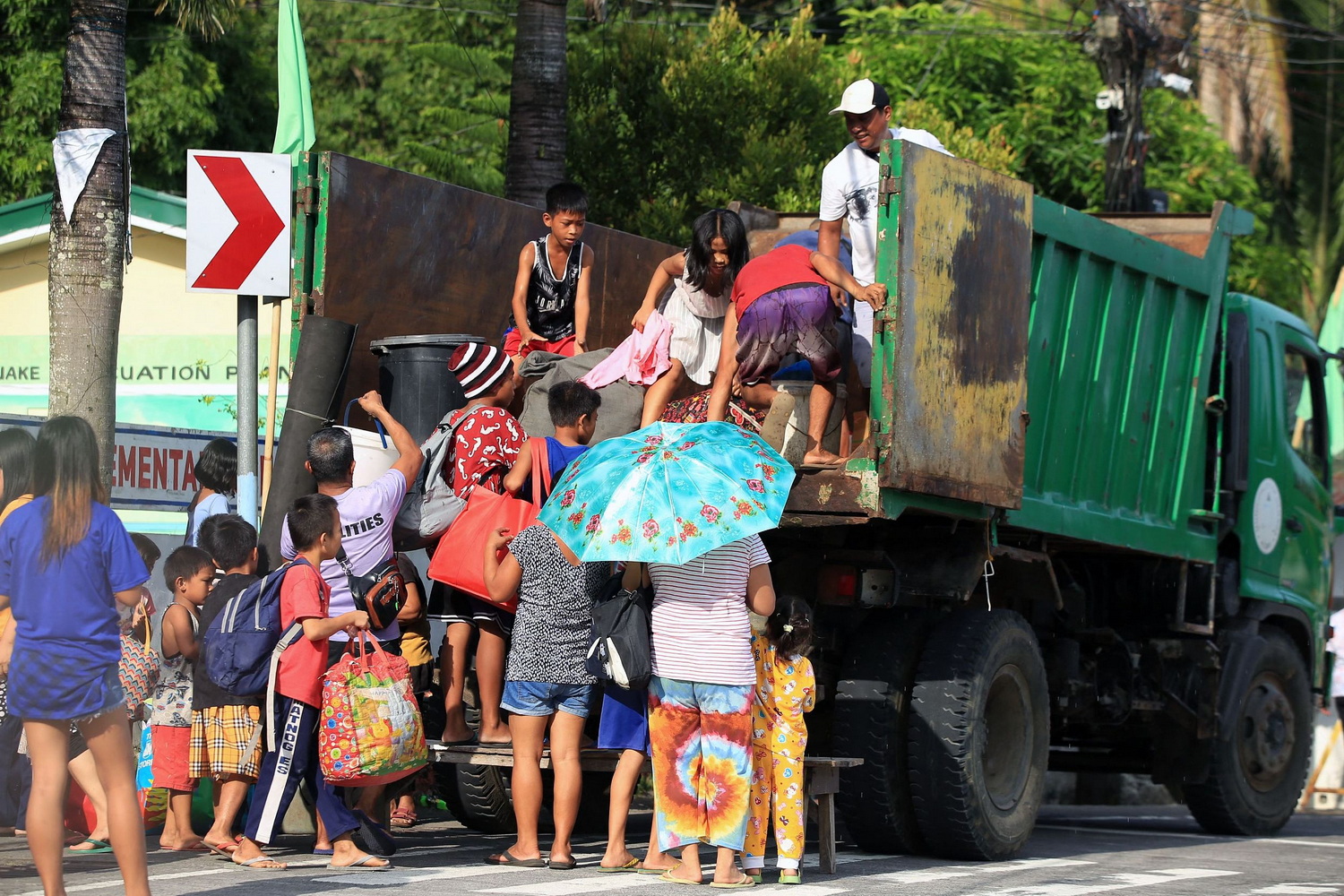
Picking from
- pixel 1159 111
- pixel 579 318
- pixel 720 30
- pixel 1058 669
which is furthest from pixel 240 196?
pixel 1159 111

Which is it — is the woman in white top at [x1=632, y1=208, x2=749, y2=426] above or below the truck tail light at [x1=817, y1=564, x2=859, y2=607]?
above

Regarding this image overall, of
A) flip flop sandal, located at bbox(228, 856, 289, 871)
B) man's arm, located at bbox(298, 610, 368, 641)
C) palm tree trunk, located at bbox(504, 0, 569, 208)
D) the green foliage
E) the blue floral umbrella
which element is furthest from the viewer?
the green foliage

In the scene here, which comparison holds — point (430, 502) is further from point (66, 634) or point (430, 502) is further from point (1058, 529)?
point (1058, 529)

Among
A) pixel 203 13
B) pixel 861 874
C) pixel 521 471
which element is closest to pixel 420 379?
pixel 521 471

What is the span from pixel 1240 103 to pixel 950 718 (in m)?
21.9

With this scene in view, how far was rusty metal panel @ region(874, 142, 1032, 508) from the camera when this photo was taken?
23.0ft

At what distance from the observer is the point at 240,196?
25.0ft

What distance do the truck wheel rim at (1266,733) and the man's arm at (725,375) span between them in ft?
13.7

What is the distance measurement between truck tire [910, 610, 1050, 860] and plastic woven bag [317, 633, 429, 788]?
7.09 feet

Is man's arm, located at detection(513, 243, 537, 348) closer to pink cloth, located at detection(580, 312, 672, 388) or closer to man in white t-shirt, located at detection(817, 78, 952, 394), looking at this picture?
pink cloth, located at detection(580, 312, 672, 388)

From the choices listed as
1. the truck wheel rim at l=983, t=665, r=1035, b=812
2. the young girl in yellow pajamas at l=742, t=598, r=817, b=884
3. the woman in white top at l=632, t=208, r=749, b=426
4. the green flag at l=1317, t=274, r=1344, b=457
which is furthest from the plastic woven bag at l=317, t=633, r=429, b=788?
the green flag at l=1317, t=274, r=1344, b=457

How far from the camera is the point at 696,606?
6527 mm

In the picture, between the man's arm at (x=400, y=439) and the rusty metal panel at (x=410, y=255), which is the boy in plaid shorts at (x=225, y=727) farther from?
the rusty metal panel at (x=410, y=255)

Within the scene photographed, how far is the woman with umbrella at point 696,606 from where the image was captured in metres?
6.40
